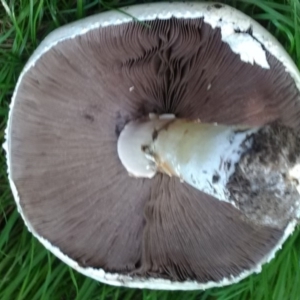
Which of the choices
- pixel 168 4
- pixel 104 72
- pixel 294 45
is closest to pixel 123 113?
pixel 104 72

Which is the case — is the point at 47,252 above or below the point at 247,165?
below

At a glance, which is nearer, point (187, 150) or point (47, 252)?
point (187, 150)

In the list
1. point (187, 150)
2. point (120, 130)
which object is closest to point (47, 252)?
point (120, 130)

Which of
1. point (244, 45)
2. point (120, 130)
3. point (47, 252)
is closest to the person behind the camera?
point (244, 45)

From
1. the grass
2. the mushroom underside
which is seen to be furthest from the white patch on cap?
the grass

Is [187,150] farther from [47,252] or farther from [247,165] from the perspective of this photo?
[47,252]

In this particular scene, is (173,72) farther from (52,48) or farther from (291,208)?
(291,208)

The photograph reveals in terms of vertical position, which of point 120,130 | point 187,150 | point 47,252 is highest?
point 187,150
